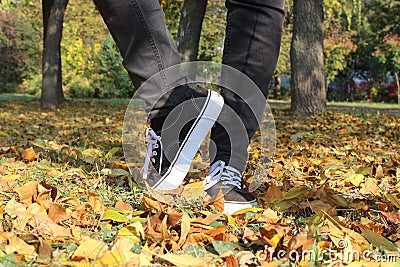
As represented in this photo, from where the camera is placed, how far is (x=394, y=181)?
2.27 meters

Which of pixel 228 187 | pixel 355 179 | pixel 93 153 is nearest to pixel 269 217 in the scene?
pixel 228 187

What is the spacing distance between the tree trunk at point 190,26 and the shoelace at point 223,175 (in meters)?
6.26

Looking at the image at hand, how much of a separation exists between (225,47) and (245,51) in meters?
0.09

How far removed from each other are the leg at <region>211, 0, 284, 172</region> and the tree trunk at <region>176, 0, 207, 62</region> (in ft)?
20.1

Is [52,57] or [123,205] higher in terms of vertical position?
[52,57]

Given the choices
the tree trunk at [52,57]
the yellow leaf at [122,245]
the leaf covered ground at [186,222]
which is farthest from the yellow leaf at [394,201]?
the tree trunk at [52,57]

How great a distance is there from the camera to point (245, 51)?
1.76 meters

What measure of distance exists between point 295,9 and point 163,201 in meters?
6.27

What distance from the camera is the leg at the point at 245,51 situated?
1.74 metres

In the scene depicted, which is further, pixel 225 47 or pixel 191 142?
pixel 225 47

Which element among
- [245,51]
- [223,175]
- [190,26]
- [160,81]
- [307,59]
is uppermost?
[190,26]

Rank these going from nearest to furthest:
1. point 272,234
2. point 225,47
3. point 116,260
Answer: point 116,260, point 272,234, point 225,47

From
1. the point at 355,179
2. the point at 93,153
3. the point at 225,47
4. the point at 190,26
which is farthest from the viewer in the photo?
the point at 190,26

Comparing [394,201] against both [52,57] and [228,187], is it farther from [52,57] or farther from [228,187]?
[52,57]
